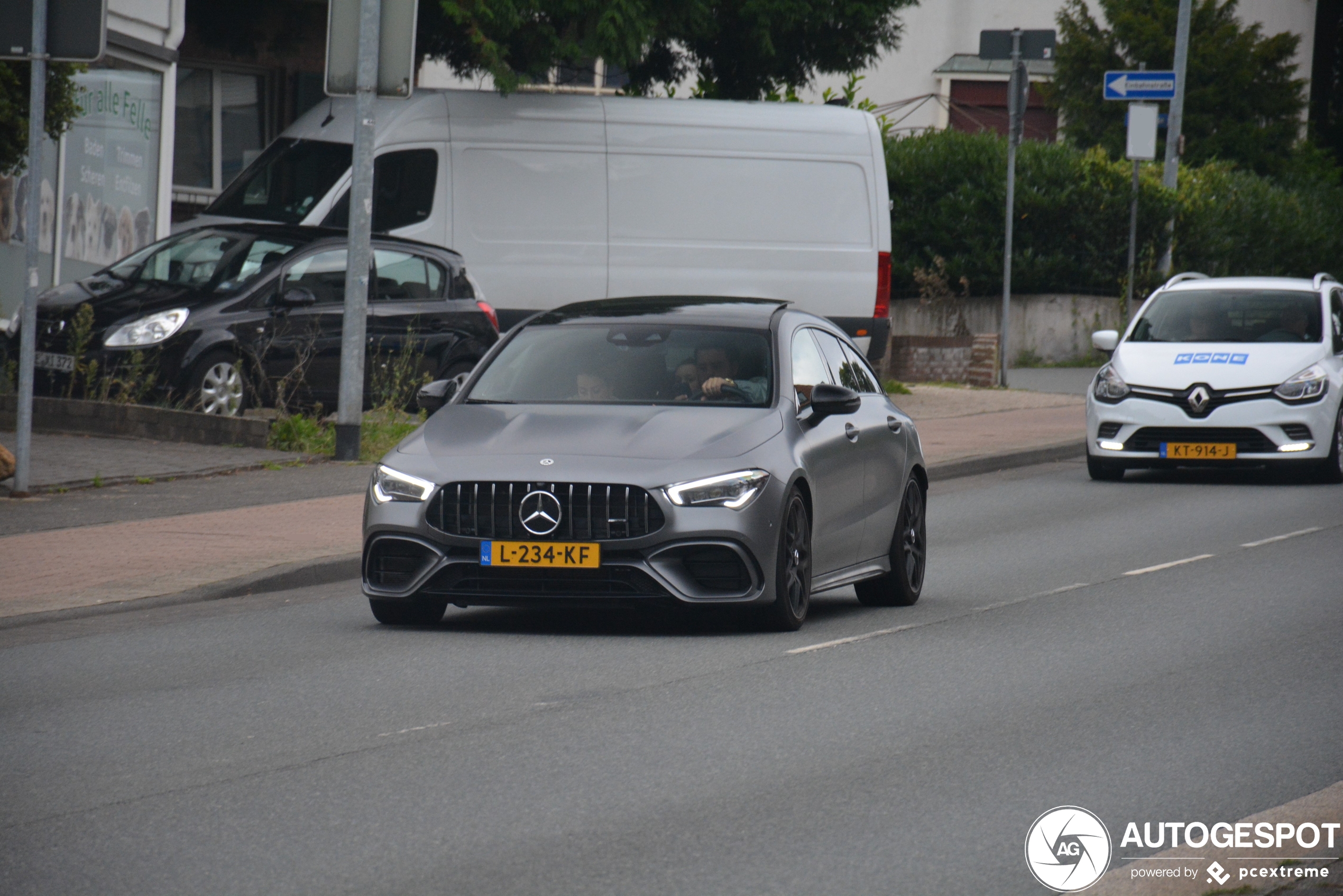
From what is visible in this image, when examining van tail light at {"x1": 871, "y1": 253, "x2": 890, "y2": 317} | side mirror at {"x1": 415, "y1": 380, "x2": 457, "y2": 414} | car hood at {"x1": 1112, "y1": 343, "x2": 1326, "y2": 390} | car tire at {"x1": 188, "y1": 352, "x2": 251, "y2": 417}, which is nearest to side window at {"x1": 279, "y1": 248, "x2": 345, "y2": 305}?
car tire at {"x1": 188, "y1": 352, "x2": 251, "y2": 417}

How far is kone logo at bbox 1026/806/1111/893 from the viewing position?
5242 mm

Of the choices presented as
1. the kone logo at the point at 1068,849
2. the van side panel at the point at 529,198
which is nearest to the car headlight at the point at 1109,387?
the van side panel at the point at 529,198

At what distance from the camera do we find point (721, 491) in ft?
29.5

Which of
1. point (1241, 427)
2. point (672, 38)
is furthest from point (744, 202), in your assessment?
point (1241, 427)

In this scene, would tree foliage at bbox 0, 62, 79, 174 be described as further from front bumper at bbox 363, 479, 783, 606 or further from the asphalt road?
front bumper at bbox 363, 479, 783, 606

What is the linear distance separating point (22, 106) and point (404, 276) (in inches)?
136

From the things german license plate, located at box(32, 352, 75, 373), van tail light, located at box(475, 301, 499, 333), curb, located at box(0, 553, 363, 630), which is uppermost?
van tail light, located at box(475, 301, 499, 333)

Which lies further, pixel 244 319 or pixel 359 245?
pixel 244 319

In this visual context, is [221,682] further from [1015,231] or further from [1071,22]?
[1071,22]

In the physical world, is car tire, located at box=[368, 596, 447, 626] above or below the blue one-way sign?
below

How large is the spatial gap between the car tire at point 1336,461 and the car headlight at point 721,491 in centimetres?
1003

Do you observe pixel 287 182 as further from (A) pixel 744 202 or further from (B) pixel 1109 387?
(B) pixel 1109 387

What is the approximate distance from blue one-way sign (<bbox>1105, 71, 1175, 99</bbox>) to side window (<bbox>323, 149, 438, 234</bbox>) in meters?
9.39

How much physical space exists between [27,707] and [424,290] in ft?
36.8
